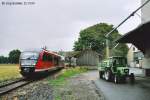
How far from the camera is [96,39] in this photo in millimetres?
83688

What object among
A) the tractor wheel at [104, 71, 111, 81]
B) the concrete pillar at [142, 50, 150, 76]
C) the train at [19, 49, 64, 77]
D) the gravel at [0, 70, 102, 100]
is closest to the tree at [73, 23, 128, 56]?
the concrete pillar at [142, 50, 150, 76]

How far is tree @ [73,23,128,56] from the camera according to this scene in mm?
84125

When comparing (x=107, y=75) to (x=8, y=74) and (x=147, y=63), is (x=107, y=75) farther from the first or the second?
(x=8, y=74)

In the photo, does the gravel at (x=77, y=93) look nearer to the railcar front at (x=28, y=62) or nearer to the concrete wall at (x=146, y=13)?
the railcar front at (x=28, y=62)

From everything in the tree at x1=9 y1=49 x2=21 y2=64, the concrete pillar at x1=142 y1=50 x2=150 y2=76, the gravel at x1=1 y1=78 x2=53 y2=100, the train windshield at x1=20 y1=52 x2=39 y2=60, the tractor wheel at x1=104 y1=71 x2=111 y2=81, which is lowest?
the gravel at x1=1 y1=78 x2=53 y2=100

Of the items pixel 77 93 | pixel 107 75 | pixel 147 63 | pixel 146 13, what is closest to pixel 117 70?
pixel 107 75

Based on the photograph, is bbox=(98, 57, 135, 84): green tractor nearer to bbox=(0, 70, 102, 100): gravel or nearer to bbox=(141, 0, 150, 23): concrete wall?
bbox=(0, 70, 102, 100): gravel

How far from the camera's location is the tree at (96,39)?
84.1m

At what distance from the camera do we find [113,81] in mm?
25406

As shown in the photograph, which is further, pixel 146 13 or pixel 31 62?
pixel 146 13

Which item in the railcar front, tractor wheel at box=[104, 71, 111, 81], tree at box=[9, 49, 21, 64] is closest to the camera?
tractor wheel at box=[104, 71, 111, 81]

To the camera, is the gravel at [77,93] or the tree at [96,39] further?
the tree at [96,39]

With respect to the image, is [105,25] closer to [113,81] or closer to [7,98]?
[113,81]

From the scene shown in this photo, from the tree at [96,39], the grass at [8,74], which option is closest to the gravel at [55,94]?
the grass at [8,74]
